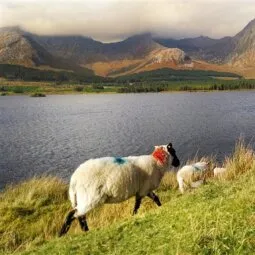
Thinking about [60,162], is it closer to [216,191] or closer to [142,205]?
[142,205]

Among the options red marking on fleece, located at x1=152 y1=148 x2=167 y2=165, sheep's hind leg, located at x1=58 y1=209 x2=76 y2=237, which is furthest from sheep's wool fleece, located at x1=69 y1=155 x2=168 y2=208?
red marking on fleece, located at x1=152 y1=148 x2=167 y2=165

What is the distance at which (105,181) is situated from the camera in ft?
30.6

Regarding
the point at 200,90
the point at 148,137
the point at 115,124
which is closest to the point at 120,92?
the point at 200,90

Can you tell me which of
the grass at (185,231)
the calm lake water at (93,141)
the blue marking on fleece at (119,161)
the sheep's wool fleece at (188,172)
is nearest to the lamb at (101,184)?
the blue marking on fleece at (119,161)

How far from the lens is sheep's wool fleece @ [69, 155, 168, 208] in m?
9.18

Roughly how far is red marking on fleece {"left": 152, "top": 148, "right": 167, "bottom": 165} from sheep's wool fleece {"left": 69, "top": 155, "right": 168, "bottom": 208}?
107 centimetres

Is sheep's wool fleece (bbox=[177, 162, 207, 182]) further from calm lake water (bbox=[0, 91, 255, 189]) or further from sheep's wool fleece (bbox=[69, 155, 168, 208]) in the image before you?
calm lake water (bbox=[0, 91, 255, 189])

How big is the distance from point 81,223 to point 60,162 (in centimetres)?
2250

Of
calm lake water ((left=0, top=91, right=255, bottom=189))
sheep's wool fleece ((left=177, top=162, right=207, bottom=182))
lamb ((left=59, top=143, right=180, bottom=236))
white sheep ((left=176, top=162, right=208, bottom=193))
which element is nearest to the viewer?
lamb ((left=59, top=143, right=180, bottom=236))

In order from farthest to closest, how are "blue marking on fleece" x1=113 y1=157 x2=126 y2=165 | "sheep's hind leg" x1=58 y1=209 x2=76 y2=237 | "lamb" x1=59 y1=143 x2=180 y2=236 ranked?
"blue marking on fleece" x1=113 y1=157 x2=126 y2=165
"sheep's hind leg" x1=58 y1=209 x2=76 y2=237
"lamb" x1=59 y1=143 x2=180 y2=236

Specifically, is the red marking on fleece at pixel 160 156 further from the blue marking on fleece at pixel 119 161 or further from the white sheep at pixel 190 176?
the white sheep at pixel 190 176

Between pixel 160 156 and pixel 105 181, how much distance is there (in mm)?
2599

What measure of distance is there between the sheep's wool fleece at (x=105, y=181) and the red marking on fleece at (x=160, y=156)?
Answer: 107 centimetres

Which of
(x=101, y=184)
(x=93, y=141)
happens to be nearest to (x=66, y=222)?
(x=101, y=184)
